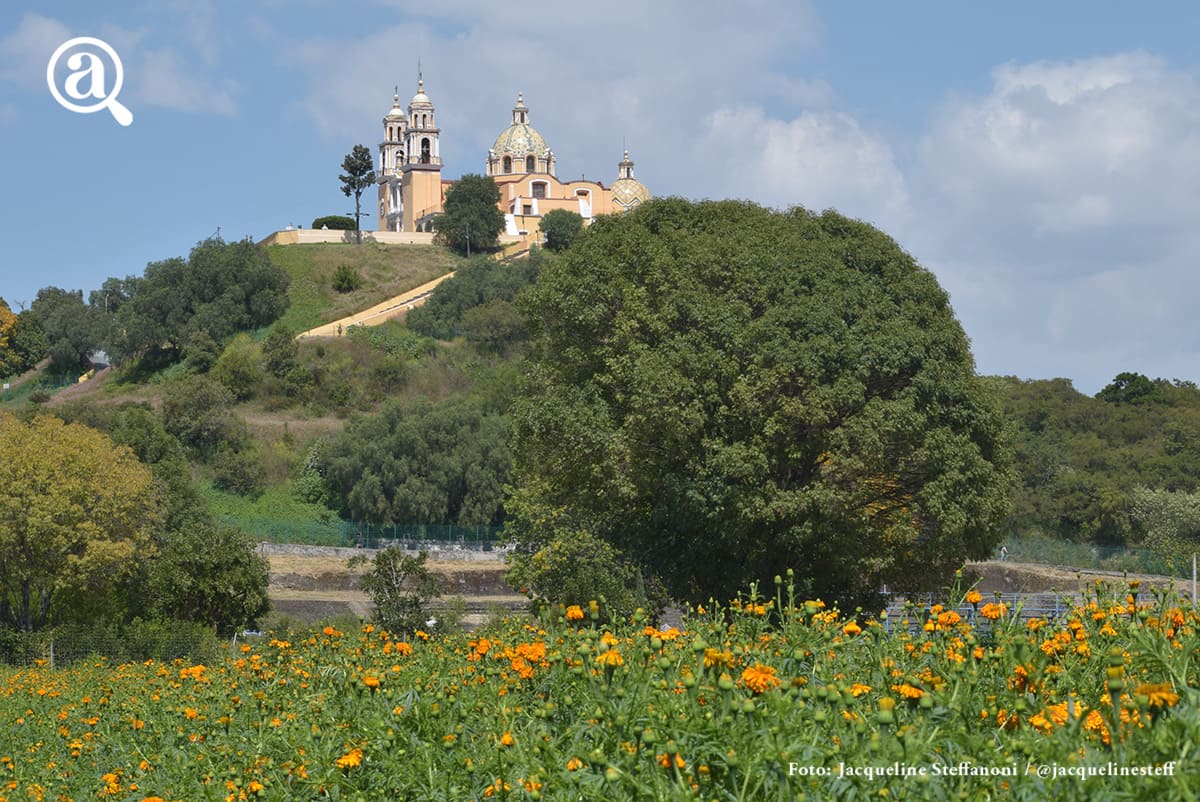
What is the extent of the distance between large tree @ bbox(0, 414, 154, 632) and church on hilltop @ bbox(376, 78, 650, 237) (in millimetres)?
58795

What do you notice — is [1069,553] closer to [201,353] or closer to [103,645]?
[103,645]

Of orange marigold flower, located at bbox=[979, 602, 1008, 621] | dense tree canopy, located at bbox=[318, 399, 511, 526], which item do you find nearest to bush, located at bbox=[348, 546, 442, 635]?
orange marigold flower, located at bbox=[979, 602, 1008, 621]

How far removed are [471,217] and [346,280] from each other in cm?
1005

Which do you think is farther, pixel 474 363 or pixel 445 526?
pixel 474 363

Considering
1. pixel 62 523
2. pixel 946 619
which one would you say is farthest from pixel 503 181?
pixel 946 619

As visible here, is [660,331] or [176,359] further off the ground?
[176,359]

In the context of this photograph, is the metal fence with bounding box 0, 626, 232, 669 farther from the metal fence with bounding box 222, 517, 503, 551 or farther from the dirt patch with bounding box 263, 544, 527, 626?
the metal fence with bounding box 222, 517, 503, 551

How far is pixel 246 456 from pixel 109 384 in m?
15.8

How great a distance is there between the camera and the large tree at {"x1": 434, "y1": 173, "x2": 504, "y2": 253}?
261 ft

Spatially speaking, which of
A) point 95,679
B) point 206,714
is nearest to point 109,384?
point 95,679

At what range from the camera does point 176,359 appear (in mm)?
62906

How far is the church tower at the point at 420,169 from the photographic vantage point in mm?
88938

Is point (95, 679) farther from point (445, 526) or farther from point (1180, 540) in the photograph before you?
point (1180, 540)

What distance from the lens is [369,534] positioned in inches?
1763
